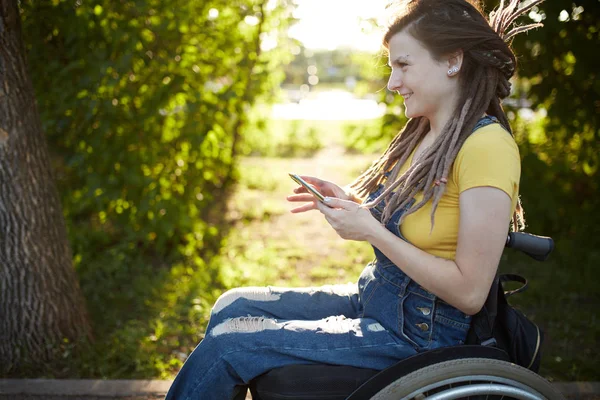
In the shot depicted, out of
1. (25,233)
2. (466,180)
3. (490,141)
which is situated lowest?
(25,233)

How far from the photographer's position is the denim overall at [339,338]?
5.83ft

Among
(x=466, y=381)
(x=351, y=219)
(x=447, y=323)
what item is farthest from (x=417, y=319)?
(x=351, y=219)

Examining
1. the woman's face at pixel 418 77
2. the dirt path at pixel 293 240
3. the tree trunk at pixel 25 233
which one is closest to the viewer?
the woman's face at pixel 418 77

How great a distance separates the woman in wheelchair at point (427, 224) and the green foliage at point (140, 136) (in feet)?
5.39

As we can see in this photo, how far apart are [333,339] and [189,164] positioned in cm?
Result: 338

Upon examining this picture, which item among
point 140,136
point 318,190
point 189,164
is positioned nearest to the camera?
point 318,190

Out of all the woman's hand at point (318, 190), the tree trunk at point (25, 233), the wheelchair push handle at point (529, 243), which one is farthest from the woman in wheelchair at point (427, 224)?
the tree trunk at point (25, 233)

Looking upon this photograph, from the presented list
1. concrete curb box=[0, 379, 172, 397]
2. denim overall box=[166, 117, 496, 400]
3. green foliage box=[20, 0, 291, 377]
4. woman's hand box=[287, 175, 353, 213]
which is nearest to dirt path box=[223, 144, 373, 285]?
green foliage box=[20, 0, 291, 377]

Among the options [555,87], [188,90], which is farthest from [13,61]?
[555,87]

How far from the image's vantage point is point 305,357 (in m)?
1.79

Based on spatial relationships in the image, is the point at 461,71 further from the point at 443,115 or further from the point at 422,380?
the point at 422,380

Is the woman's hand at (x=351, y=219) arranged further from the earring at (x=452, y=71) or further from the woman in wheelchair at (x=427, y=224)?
the earring at (x=452, y=71)

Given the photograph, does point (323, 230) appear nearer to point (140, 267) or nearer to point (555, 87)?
point (140, 267)

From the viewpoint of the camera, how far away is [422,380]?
1.66m
